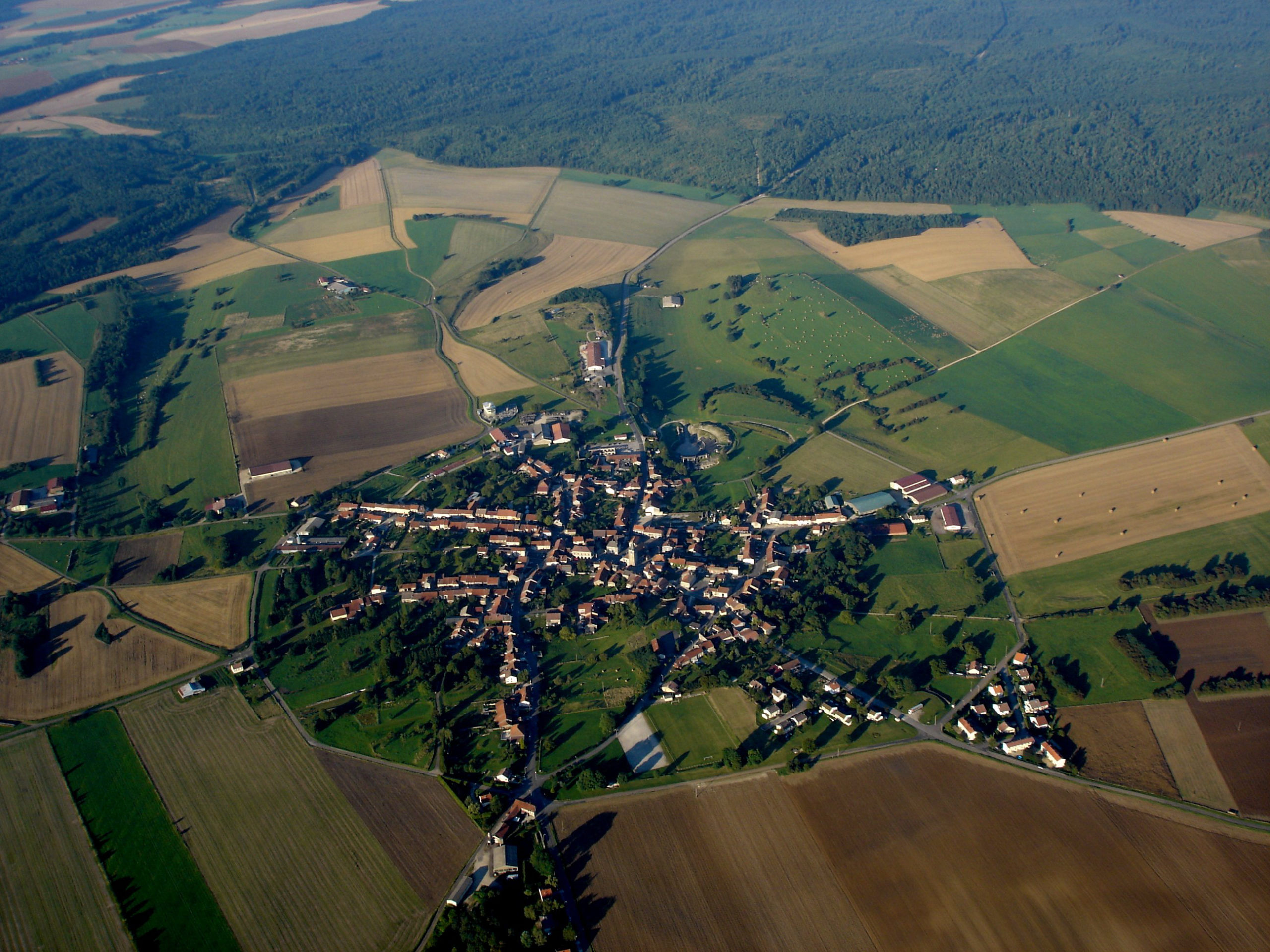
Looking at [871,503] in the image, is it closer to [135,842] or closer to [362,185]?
[135,842]

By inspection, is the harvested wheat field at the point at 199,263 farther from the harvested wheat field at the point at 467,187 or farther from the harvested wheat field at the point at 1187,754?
the harvested wheat field at the point at 1187,754

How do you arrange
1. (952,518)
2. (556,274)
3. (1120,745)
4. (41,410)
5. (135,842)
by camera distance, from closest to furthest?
(135,842) < (1120,745) < (952,518) < (41,410) < (556,274)

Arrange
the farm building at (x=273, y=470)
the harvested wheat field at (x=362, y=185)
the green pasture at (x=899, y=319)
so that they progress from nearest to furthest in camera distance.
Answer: the farm building at (x=273, y=470) < the green pasture at (x=899, y=319) < the harvested wheat field at (x=362, y=185)

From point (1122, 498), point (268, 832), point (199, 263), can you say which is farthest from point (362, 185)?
point (1122, 498)

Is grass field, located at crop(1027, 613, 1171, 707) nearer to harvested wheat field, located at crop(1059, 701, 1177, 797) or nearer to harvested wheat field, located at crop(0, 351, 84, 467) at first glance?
harvested wheat field, located at crop(1059, 701, 1177, 797)

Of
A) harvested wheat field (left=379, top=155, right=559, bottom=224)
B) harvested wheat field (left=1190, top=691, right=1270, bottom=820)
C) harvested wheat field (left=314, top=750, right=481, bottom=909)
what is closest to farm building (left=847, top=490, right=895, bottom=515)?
harvested wheat field (left=1190, top=691, right=1270, bottom=820)

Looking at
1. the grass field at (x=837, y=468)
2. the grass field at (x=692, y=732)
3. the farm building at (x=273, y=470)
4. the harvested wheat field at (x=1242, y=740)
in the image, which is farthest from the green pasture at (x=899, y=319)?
the farm building at (x=273, y=470)
